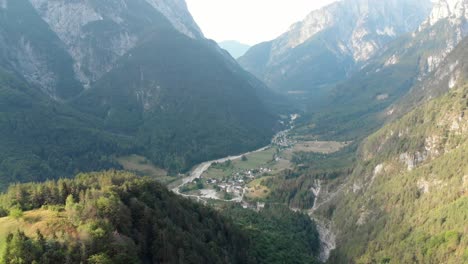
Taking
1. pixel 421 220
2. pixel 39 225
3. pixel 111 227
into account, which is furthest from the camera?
pixel 421 220

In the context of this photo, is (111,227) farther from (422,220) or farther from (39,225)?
(422,220)

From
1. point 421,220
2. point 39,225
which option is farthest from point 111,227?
point 421,220

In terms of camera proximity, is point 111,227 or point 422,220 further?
point 422,220

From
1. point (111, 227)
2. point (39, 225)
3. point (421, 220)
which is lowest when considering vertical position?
point (39, 225)

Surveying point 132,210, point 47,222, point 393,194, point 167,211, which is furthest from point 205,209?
point 393,194

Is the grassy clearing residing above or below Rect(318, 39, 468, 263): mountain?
below

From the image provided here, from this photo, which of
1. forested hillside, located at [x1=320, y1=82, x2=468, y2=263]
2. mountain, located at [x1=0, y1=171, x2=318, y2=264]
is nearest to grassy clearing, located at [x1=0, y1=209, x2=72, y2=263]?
mountain, located at [x1=0, y1=171, x2=318, y2=264]

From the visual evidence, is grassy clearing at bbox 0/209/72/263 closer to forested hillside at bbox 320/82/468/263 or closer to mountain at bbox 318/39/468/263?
forested hillside at bbox 320/82/468/263

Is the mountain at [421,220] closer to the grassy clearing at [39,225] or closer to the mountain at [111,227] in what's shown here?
the mountain at [111,227]

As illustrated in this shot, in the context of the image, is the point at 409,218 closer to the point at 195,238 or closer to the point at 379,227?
the point at 379,227
